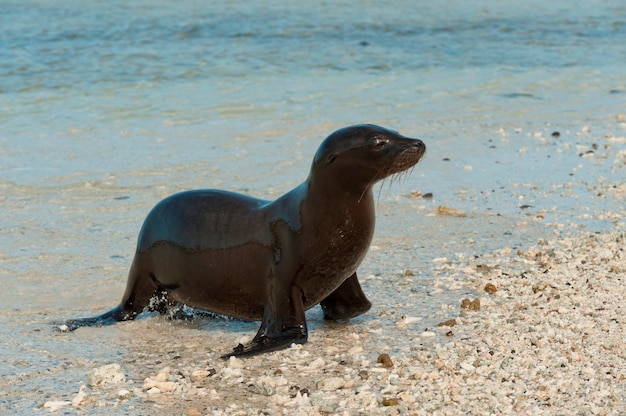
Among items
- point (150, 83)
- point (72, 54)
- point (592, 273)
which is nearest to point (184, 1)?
point (72, 54)

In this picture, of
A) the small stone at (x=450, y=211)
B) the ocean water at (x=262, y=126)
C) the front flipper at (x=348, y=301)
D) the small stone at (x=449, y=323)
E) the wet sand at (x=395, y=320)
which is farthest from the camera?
the small stone at (x=450, y=211)

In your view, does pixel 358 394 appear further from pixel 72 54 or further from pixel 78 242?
pixel 72 54

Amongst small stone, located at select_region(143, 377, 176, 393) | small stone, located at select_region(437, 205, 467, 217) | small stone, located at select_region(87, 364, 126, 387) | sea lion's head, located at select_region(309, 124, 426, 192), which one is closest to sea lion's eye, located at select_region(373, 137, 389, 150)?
sea lion's head, located at select_region(309, 124, 426, 192)

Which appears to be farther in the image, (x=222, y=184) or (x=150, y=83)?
(x=150, y=83)

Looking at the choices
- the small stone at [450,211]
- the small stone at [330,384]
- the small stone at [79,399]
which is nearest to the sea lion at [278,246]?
the small stone at [330,384]

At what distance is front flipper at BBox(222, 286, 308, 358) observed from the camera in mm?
4906

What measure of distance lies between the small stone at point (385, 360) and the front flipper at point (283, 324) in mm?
409

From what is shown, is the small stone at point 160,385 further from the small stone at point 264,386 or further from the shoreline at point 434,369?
the small stone at point 264,386

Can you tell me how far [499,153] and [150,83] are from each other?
6271mm

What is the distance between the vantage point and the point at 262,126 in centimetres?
1135

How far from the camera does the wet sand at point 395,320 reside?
4359mm

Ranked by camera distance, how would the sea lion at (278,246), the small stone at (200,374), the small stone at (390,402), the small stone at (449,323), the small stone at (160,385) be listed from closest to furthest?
1. the small stone at (390,402)
2. the small stone at (160,385)
3. the small stone at (200,374)
4. the sea lion at (278,246)
5. the small stone at (449,323)

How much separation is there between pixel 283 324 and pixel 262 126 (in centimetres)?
656

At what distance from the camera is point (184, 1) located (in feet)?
82.7
